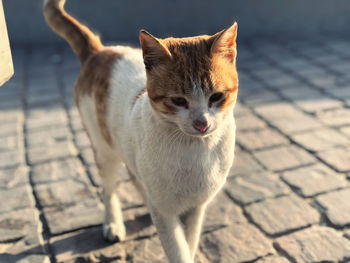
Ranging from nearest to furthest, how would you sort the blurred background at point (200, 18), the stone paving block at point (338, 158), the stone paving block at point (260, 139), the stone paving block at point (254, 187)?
the stone paving block at point (254, 187) < the stone paving block at point (338, 158) < the stone paving block at point (260, 139) < the blurred background at point (200, 18)

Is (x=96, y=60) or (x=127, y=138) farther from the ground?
(x=96, y=60)

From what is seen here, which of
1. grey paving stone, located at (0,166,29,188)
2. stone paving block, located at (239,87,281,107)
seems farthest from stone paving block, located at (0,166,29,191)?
stone paving block, located at (239,87,281,107)

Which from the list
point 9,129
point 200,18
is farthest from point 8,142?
point 200,18

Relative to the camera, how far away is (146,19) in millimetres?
7258

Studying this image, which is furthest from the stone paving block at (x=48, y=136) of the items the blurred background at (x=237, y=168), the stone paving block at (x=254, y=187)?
the stone paving block at (x=254, y=187)

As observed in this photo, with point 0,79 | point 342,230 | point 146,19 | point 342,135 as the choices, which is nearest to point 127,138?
point 0,79

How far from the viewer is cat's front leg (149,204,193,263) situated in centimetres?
227

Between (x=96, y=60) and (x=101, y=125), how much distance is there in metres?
0.47

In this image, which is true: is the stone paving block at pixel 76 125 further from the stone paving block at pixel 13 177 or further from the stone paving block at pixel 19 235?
the stone paving block at pixel 19 235

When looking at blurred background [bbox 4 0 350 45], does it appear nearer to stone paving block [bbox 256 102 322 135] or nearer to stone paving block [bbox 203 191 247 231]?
stone paving block [bbox 256 102 322 135]

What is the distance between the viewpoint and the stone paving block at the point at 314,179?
3215mm

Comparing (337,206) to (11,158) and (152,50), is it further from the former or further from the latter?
(11,158)

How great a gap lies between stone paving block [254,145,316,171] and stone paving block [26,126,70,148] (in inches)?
77.3

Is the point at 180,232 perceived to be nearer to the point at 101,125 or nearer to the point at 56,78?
the point at 101,125
